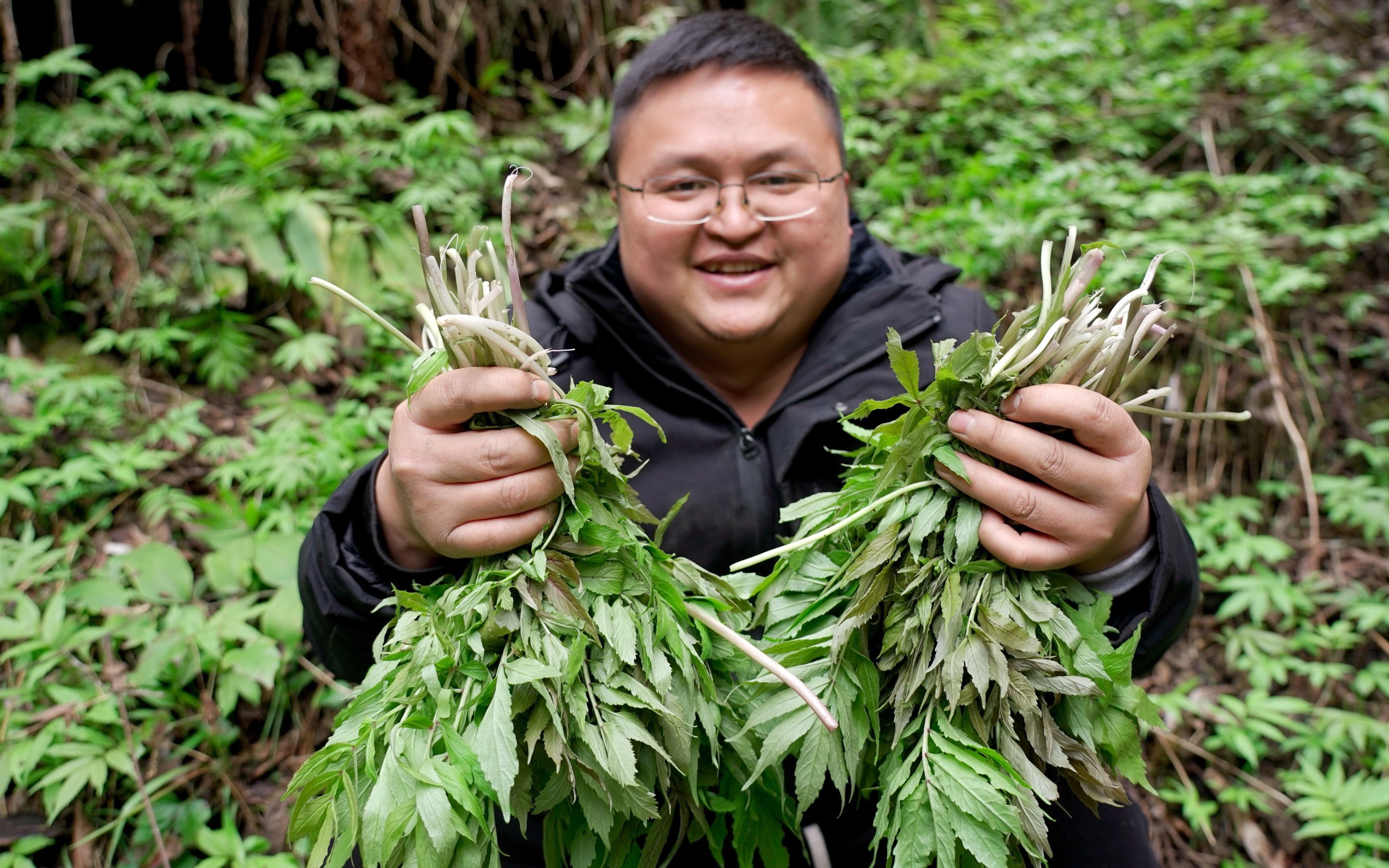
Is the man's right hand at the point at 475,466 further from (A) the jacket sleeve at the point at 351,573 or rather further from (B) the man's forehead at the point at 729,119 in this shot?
(B) the man's forehead at the point at 729,119

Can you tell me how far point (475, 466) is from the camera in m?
1.35

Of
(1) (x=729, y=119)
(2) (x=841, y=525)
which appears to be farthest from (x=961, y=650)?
(1) (x=729, y=119)

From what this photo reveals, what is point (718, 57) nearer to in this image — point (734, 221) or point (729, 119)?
point (729, 119)

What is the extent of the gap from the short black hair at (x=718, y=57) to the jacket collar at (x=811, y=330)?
1.22 ft

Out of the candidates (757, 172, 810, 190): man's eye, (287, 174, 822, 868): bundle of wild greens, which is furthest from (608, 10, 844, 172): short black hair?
(287, 174, 822, 868): bundle of wild greens

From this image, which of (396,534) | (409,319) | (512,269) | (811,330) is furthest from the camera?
(409,319)

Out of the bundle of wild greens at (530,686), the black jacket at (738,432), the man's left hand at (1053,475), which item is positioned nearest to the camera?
the bundle of wild greens at (530,686)

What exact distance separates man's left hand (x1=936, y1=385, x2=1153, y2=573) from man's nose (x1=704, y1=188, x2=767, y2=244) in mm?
935

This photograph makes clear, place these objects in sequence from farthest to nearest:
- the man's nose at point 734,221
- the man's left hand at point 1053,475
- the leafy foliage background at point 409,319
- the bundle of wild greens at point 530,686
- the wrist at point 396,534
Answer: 1. the leafy foliage background at point 409,319
2. the man's nose at point 734,221
3. the wrist at point 396,534
4. the man's left hand at point 1053,475
5. the bundle of wild greens at point 530,686

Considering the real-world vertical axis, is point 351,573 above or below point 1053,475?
below

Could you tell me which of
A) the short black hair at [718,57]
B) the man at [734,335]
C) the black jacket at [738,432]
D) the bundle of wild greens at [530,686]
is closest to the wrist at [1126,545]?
the man at [734,335]

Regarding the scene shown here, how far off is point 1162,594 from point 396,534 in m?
1.56

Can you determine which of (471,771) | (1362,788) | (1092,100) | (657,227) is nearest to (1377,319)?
(1092,100)

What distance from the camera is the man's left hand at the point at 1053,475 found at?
1270 millimetres
